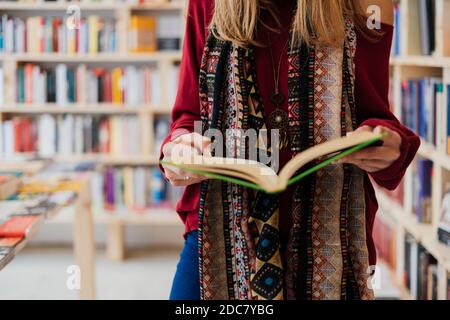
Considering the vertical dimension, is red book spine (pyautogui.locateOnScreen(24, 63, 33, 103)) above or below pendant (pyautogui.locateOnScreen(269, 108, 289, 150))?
above

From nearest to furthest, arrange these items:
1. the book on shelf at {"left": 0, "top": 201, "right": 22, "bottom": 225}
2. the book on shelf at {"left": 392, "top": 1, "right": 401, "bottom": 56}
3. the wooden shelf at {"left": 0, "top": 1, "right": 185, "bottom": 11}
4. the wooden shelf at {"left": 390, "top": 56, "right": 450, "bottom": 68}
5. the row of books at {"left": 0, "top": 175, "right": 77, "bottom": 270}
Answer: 1. the row of books at {"left": 0, "top": 175, "right": 77, "bottom": 270}
2. the book on shelf at {"left": 0, "top": 201, "right": 22, "bottom": 225}
3. the wooden shelf at {"left": 390, "top": 56, "right": 450, "bottom": 68}
4. the book on shelf at {"left": 392, "top": 1, "right": 401, "bottom": 56}
5. the wooden shelf at {"left": 0, "top": 1, "right": 185, "bottom": 11}

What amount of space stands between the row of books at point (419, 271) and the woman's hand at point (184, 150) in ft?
4.73

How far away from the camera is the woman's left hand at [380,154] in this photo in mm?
867

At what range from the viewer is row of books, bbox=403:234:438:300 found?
2195 mm

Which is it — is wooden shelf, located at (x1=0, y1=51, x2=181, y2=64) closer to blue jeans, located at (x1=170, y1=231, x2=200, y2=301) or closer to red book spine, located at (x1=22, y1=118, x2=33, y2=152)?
red book spine, located at (x1=22, y1=118, x2=33, y2=152)

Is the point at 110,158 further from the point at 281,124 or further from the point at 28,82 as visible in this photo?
the point at 281,124

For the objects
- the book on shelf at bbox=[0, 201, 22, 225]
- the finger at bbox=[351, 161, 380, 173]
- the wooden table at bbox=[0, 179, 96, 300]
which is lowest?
the wooden table at bbox=[0, 179, 96, 300]

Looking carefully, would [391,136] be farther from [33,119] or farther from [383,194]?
[33,119]

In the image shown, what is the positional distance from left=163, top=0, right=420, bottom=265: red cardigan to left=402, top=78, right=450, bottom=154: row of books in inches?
41.4

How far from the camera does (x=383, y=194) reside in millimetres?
2992

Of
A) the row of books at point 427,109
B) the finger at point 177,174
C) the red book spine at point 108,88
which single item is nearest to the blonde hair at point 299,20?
the finger at point 177,174

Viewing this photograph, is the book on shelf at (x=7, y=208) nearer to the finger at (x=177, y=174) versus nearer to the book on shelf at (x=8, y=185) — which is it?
the book on shelf at (x=8, y=185)

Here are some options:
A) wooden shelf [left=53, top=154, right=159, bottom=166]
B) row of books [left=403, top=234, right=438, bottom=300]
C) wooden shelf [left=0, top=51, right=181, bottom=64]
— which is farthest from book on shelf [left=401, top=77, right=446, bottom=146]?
wooden shelf [left=53, top=154, right=159, bottom=166]

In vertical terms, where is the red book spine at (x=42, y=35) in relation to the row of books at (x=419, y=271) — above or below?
above
